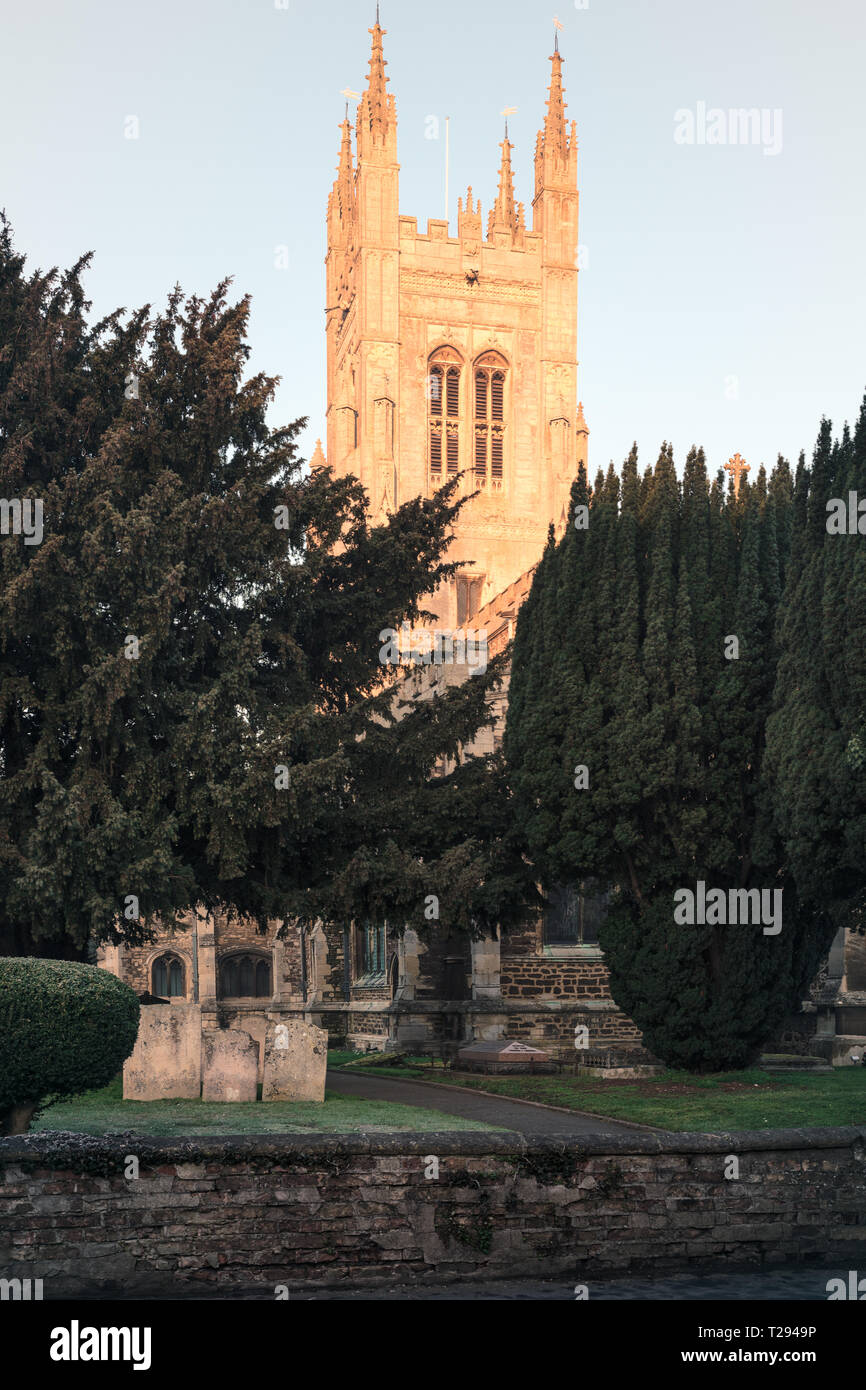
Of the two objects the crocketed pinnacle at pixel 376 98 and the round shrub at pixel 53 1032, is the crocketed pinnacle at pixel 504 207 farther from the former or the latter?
the round shrub at pixel 53 1032

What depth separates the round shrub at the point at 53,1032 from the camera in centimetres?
1332

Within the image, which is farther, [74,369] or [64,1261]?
[74,369]

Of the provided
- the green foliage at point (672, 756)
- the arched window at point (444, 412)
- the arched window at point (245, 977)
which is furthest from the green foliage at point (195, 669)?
the arched window at point (444, 412)

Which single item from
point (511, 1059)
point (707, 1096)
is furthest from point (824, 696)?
point (511, 1059)

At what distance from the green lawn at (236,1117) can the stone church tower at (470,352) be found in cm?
4432

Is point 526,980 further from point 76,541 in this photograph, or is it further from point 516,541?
point 516,541

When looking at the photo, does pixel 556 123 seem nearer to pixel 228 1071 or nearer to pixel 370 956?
pixel 370 956

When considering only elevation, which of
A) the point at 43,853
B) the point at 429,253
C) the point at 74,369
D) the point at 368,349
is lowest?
the point at 43,853

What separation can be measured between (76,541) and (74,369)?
3443 mm

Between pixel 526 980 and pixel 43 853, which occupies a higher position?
pixel 43 853

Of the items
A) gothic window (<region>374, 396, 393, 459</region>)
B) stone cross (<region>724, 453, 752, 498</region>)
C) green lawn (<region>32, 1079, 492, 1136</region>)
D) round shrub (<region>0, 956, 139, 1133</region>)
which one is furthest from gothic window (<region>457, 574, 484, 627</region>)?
round shrub (<region>0, 956, 139, 1133</region>)
